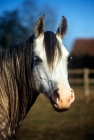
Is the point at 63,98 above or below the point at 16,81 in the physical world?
below

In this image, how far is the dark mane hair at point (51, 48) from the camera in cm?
227

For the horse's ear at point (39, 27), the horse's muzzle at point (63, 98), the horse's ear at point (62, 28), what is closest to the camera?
the horse's muzzle at point (63, 98)

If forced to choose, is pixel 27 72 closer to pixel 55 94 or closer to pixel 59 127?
pixel 55 94

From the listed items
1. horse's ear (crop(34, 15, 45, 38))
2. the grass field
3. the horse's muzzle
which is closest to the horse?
horse's ear (crop(34, 15, 45, 38))

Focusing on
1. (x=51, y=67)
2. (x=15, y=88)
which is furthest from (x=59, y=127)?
(x=51, y=67)

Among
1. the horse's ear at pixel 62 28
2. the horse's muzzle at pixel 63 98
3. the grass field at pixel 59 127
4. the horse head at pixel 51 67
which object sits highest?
the horse's ear at pixel 62 28

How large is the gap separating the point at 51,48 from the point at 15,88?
1.69ft

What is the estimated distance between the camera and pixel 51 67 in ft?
7.39

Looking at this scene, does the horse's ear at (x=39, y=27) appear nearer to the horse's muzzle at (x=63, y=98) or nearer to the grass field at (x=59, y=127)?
the horse's muzzle at (x=63, y=98)

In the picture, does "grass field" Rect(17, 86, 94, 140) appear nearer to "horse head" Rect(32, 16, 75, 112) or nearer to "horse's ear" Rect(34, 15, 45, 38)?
"horse head" Rect(32, 16, 75, 112)

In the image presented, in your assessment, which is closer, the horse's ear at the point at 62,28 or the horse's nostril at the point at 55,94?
the horse's nostril at the point at 55,94

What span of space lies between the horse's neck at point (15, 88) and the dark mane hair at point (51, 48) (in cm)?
23

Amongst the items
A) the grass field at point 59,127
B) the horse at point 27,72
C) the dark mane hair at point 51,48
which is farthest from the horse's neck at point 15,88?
the grass field at point 59,127

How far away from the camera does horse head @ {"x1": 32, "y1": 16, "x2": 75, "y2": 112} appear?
6.91 ft
